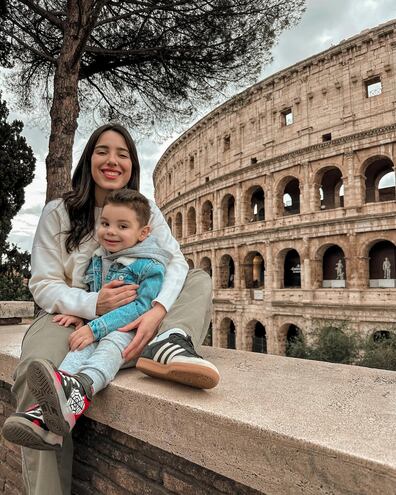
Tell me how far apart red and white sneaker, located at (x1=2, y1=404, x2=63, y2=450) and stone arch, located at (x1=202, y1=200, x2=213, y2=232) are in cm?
2158

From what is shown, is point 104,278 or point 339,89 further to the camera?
point 339,89

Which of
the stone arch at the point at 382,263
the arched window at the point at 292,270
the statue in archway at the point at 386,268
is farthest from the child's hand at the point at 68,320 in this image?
the arched window at the point at 292,270

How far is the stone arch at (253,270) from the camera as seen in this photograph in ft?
64.9

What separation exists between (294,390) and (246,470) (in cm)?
55

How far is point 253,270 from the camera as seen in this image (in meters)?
21.2

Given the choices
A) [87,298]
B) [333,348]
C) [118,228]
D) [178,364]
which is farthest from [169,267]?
[333,348]

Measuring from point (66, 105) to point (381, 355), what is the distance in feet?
36.8

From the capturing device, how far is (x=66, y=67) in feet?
18.8

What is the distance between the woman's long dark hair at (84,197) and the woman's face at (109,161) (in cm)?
4

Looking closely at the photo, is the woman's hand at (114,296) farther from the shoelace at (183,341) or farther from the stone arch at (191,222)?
the stone arch at (191,222)

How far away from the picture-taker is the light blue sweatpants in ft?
5.28

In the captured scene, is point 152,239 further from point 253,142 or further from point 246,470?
point 253,142

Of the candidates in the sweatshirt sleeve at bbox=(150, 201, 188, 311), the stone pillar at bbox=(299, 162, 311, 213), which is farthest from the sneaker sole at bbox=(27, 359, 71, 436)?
the stone pillar at bbox=(299, 162, 311, 213)

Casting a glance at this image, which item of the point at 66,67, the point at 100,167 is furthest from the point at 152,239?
the point at 66,67
